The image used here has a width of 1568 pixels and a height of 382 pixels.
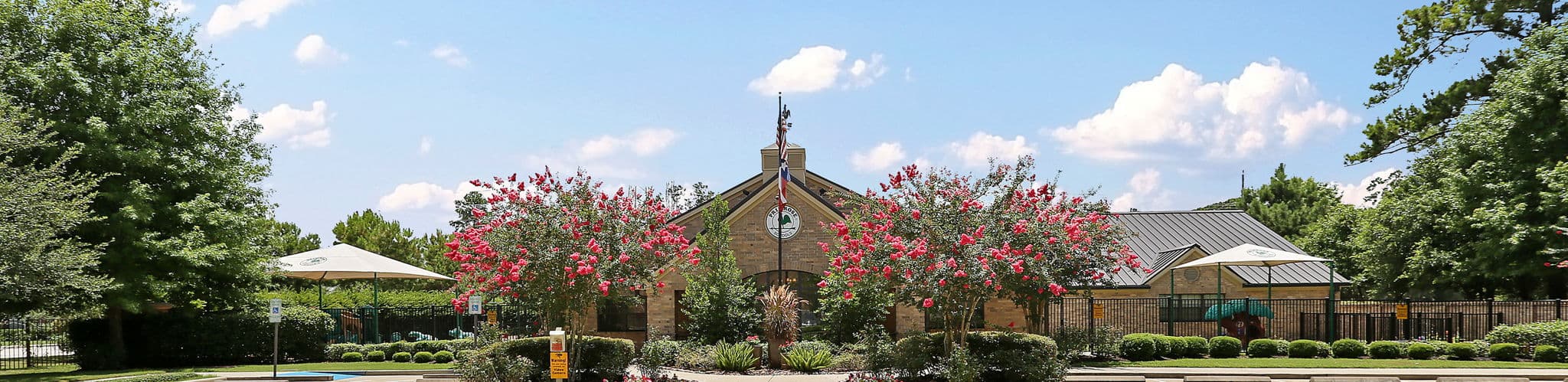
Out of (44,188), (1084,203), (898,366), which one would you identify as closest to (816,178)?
(1084,203)

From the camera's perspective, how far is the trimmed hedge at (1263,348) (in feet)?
71.8

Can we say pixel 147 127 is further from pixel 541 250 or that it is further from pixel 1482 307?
pixel 1482 307

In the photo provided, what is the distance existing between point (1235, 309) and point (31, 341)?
27.7m

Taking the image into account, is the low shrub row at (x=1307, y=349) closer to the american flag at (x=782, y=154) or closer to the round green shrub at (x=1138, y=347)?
the round green shrub at (x=1138, y=347)

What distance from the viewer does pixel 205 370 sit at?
1988 centimetres

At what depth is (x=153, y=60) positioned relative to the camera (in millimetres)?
21672

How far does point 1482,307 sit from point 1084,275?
10751 mm

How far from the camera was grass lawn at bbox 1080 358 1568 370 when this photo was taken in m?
19.1

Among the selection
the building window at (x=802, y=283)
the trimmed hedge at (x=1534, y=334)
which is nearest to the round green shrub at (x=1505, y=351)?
the trimmed hedge at (x=1534, y=334)

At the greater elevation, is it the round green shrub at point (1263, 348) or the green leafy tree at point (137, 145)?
the green leafy tree at point (137, 145)

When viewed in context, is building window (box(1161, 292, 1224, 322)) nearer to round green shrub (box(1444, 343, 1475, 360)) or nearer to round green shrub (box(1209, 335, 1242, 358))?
round green shrub (box(1209, 335, 1242, 358))

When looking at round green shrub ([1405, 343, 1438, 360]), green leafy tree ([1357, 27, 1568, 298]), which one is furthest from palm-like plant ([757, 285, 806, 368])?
green leafy tree ([1357, 27, 1568, 298])

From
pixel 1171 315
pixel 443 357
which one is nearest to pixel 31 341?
pixel 443 357

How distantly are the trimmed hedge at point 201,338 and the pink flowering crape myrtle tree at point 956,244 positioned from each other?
472 inches
